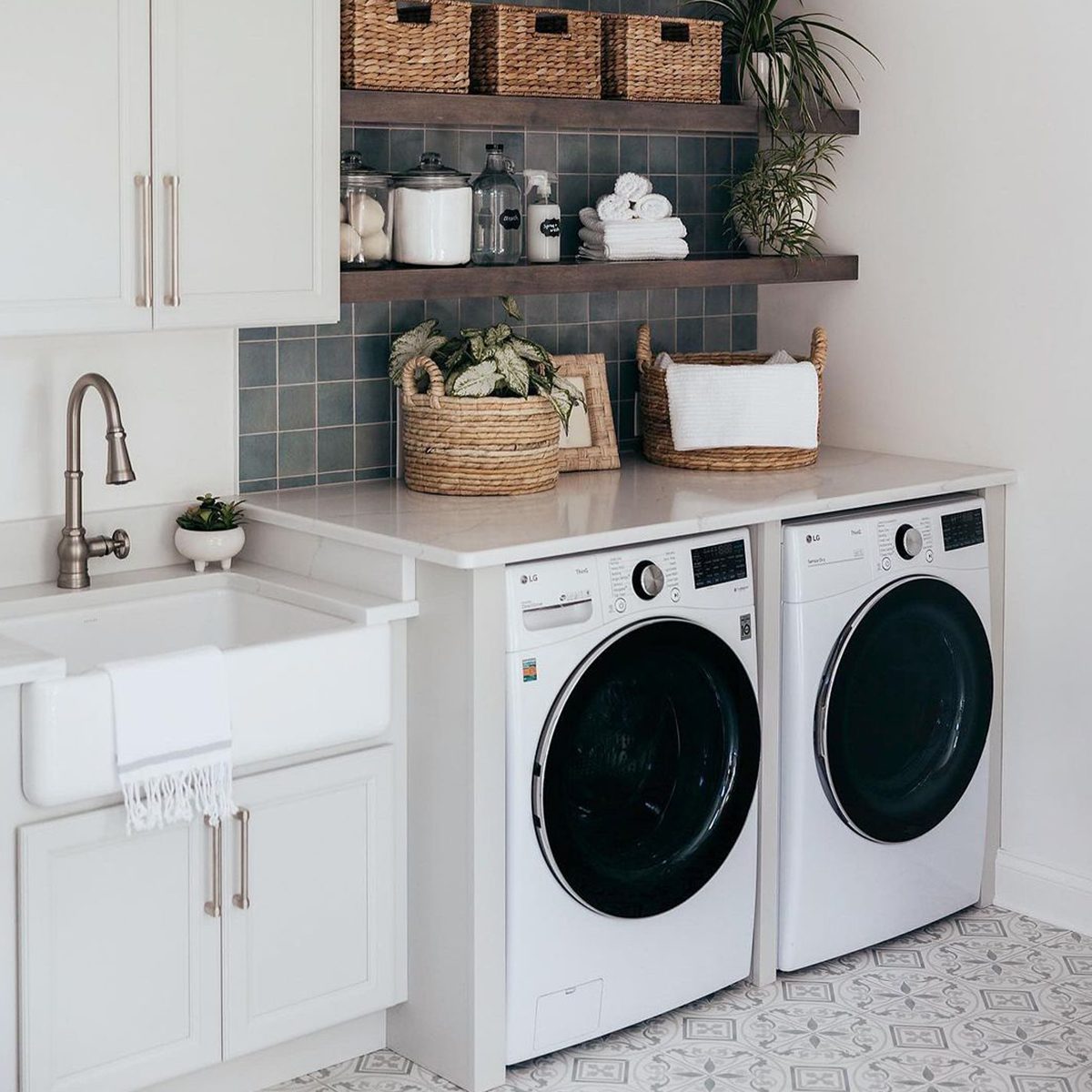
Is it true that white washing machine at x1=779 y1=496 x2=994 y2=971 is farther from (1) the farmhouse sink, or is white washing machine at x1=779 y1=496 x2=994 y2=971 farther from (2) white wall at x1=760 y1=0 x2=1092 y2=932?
(1) the farmhouse sink

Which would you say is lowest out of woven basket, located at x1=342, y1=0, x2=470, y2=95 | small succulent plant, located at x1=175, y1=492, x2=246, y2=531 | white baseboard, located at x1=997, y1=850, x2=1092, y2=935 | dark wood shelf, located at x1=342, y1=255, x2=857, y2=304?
white baseboard, located at x1=997, y1=850, x2=1092, y2=935

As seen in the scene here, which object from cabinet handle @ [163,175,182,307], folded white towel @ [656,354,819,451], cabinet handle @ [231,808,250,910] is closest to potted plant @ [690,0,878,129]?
folded white towel @ [656,354,819,451]

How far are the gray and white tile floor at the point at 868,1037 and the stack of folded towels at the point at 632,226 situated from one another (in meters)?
1.49

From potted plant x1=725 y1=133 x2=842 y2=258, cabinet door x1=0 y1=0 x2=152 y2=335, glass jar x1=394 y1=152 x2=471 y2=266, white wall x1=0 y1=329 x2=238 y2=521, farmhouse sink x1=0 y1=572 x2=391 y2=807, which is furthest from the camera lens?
potted plant x1=725 y1=133 x2=842 y2=258

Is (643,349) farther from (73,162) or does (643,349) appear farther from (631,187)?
(73,162)

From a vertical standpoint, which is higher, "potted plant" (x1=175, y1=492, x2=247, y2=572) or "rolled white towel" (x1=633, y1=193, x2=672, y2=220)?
"rolled white towel" (x1=633, y1=193, x2=672, y2=220)

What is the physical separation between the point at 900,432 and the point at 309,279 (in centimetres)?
147

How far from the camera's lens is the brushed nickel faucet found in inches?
109

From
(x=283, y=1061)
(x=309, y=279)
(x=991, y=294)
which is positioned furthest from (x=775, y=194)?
(x=283, y=1061)

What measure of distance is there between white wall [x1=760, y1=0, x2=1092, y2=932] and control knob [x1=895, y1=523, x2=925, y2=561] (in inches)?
12.5

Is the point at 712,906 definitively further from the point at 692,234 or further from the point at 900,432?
the point at 692,234

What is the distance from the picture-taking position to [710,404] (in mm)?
3445

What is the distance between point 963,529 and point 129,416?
1651mm

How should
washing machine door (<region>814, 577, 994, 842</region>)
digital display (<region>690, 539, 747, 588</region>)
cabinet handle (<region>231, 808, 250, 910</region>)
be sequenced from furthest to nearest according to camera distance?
washing machine door (<region>814, 577, 994, 842</region>) → digital display (<region>690, 539, 747, 588</region>) → cabinet handle (<region>231, 808, 250, 910</region>)
